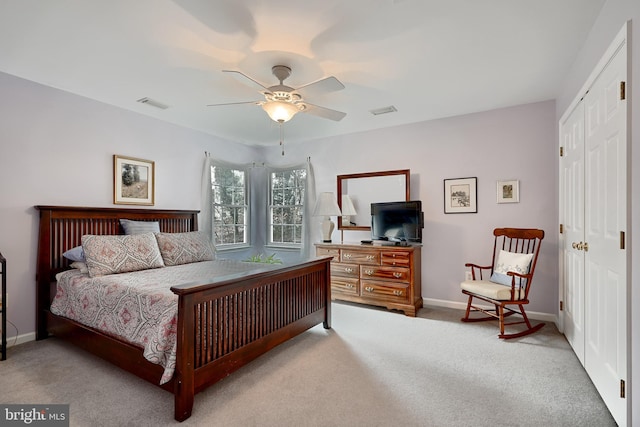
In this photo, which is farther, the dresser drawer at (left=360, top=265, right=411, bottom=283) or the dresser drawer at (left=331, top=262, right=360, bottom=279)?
the dresser drawer at (left=331, top=262, right=360, bottom=279)

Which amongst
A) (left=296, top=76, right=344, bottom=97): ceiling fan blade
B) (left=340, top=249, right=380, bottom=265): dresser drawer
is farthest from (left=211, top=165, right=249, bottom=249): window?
(left=296, top=76, right=344, bottom=97): ceiling fan blade

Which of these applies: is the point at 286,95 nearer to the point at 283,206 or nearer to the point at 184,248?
the point at 184,248

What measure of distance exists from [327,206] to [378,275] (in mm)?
1230

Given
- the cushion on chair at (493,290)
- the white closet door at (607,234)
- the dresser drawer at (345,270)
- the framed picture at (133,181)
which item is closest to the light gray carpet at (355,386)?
the white closet door at (607,234)

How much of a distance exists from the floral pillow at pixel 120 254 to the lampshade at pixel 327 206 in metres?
2.18

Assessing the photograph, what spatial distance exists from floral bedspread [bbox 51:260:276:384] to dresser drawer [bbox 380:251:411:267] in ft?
6.10

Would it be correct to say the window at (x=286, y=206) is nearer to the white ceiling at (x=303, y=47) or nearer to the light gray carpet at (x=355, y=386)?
the white ceiling at (x=303, y=47)

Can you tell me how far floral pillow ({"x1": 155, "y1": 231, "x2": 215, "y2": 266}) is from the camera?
3.52 m

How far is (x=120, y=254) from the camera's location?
3010 millimetres

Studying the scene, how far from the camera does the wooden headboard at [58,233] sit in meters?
3.06

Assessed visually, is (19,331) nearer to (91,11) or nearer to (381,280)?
(91,11)

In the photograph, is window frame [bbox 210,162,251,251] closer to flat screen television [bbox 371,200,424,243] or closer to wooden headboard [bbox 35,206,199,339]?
wooden headboard [bbox 35,206,199,339]

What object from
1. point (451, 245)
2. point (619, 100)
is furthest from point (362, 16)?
point (451, 245)

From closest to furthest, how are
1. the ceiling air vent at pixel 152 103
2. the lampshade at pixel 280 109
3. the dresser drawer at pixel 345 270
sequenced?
the lampshade at pixel 280 109, the ceiling air vent at pixel 152 103, the dresser drawer at pixel 345 270
